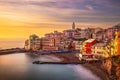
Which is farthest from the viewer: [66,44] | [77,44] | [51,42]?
[51,42]

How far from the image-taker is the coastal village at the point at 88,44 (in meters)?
24.6

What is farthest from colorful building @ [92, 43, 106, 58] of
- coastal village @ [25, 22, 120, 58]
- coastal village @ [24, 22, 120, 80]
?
coastal village @ [25, 22, 120, 58]

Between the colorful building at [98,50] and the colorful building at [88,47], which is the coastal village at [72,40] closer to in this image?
the colorful building at [88,47]

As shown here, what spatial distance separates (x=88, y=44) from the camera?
36.8 meters

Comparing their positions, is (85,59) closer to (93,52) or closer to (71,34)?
(93,52)

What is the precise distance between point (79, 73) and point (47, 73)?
325 centimetres

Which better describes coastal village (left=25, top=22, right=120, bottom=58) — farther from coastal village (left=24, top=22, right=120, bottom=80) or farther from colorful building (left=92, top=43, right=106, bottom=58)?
colorful building (left=92, top=43, right=106, bottom=58)

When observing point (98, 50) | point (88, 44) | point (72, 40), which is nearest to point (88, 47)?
point (88, 44)

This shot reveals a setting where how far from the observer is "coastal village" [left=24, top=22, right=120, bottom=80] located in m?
24.6

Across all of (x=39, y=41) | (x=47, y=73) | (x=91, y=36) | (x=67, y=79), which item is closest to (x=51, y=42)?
(x=39, y=41)

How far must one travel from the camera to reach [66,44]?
179 feet

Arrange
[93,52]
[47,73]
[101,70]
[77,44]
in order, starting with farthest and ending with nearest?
[77,44], [93,52], [47,73], [101,70]

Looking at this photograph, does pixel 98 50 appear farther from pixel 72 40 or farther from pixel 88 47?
pixel 72 40

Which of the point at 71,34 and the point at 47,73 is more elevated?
the point at 71,34
